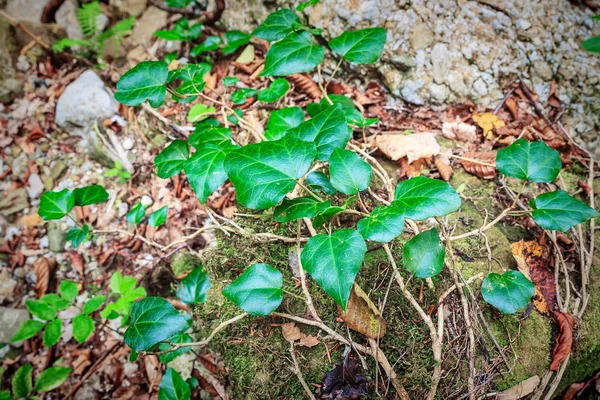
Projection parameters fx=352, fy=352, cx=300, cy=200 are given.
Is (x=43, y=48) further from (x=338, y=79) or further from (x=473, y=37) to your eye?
(x=473, y=37)

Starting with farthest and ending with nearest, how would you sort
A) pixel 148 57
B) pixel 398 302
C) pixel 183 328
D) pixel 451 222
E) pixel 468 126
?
pixel 148 57 < pixel 468 126 < pixel 451 222 < pixel 398 302 < pixel 183 328

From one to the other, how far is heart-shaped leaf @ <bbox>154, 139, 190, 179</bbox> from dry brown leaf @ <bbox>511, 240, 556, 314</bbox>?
201cm

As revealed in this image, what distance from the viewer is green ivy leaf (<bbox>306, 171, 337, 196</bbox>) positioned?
5.84 ft

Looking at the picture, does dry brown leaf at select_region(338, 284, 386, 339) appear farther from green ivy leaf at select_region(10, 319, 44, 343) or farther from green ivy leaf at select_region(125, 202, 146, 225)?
green ivy leaf at select_region(10, 319, 44, 343)

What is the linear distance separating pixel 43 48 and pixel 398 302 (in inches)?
179

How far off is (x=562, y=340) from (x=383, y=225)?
1.26 m

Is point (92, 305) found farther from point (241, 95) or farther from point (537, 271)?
point (537, 271)

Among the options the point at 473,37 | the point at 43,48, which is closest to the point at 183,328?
the point at 473,37

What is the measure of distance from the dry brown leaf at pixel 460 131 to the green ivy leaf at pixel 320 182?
3.90 ft

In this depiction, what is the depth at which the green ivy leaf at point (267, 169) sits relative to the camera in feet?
4.99

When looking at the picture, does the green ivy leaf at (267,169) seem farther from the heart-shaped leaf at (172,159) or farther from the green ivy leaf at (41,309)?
the green ivy leaf at (41,309)

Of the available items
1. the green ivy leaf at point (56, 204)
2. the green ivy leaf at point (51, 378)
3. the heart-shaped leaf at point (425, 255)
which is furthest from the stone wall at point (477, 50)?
the green ivy leaf at point (51, 378)

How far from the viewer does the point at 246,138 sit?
2570 millimetres

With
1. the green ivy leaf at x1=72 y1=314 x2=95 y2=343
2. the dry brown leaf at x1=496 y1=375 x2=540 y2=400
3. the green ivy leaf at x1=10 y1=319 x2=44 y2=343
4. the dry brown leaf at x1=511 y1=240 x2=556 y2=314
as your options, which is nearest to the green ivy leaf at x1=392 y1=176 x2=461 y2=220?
the dry brown leaf at x1=511 y1=240 x2=556 y2=314
